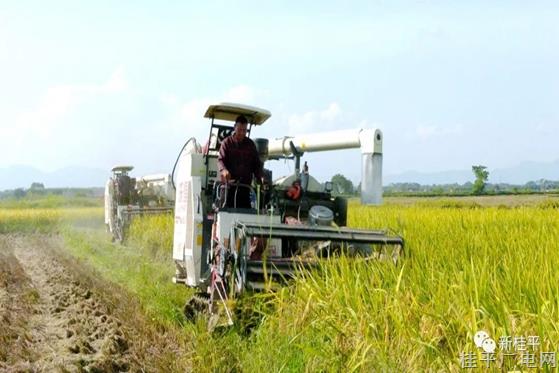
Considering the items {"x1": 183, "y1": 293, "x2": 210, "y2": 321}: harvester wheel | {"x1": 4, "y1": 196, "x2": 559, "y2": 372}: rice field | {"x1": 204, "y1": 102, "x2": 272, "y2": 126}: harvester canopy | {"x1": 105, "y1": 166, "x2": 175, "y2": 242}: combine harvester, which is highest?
{"x1": 204, "y1": 102, "x2": 272, "y2": 126}: harvester canopy

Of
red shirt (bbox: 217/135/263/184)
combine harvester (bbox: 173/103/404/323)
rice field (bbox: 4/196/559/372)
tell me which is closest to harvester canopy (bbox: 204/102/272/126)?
combine harvester (bbox: 173/103/404/323)

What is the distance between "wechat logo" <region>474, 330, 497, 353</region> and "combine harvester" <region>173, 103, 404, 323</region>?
2.35 metres

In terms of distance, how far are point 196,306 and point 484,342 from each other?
4.37 m

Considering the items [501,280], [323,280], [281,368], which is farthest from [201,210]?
[501,280]

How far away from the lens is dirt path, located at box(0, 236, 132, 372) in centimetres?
528

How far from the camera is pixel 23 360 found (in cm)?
531

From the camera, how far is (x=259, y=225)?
19.4 ft

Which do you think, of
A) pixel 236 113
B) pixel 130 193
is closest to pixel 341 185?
pixel 236 113

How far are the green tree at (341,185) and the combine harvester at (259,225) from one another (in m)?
0.12

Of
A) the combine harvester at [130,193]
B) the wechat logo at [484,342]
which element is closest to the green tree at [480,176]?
the combine harvester at [130,193]

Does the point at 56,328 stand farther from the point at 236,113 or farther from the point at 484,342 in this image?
the point at 484,342

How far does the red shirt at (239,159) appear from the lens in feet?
24.0

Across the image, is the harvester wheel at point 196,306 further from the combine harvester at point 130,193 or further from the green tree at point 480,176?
the green tree at point 480,176

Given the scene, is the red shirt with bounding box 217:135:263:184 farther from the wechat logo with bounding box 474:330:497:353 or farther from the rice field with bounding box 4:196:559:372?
the wechat logo with bounding box 474:330:497:353
